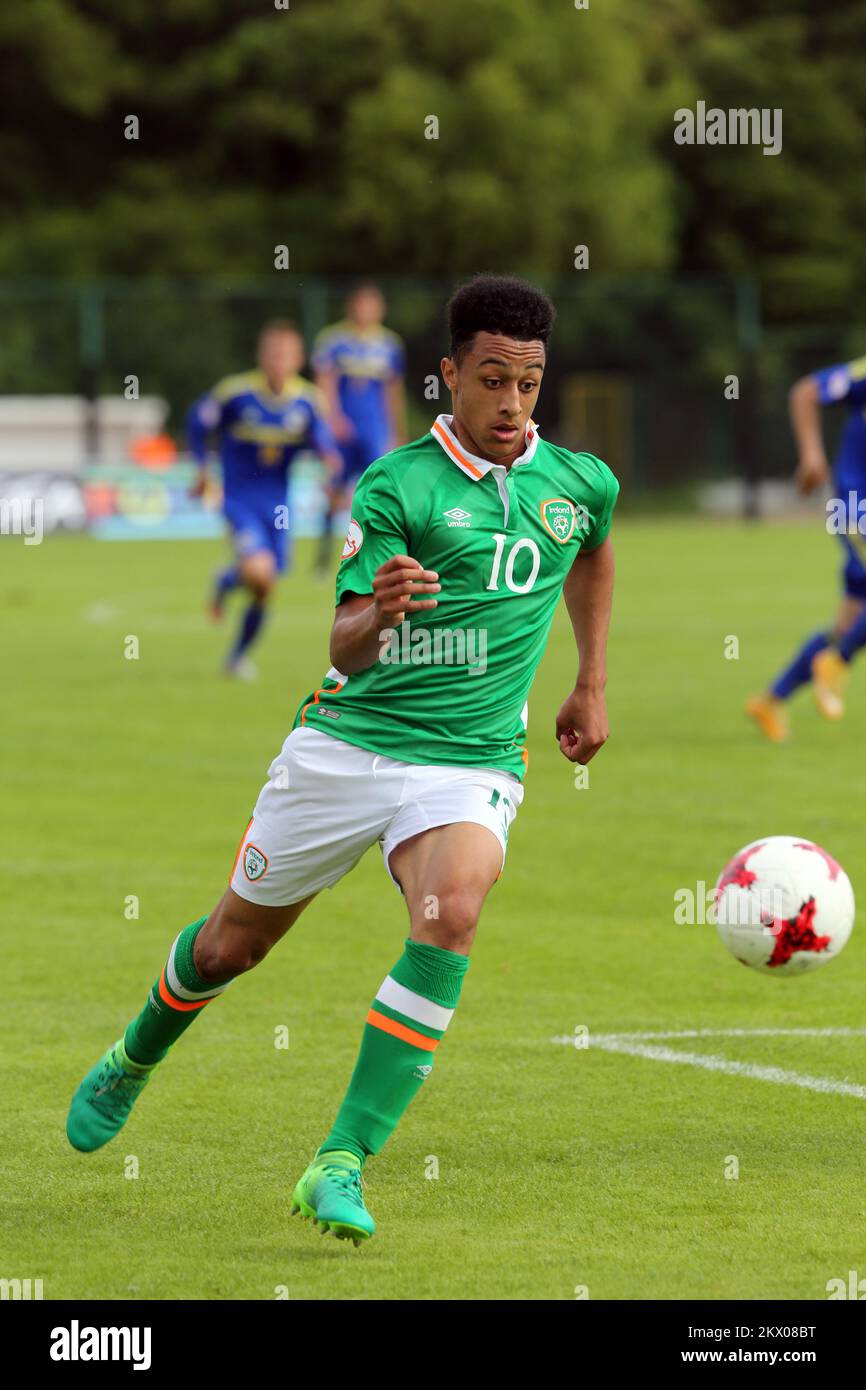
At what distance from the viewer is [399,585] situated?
4461 millimetres

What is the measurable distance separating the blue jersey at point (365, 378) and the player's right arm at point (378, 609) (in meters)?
19.7

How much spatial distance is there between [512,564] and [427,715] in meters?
0.37

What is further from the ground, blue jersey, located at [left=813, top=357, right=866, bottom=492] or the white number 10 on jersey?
blue jersey, located at [left=813, top=357, right=866, bottom=492]

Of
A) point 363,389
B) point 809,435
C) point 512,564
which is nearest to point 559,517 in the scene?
point 512,564

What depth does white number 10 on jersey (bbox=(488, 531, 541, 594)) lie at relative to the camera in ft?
16.1

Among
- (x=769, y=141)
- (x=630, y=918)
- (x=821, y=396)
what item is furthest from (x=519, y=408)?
(x=769, y=141)

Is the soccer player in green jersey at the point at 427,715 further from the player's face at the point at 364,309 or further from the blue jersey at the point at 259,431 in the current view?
the player's face at the point at 364,309

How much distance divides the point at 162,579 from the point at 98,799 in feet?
44.4

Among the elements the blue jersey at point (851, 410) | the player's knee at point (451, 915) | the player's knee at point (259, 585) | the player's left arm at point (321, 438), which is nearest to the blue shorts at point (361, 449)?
the player's left arm at point (321, 438)

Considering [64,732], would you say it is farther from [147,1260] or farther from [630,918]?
[147,1260]

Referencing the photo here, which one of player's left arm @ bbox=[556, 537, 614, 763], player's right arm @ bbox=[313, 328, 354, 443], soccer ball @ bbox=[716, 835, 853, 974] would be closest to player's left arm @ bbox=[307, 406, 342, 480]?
player's right arm @ bbox=[313, 328, 354, 443]

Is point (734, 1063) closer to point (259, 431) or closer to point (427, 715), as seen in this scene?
point (427, 715)

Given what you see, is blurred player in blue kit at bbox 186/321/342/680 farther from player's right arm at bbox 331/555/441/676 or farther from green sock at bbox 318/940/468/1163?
green sock at bbox 318/940/468/1163

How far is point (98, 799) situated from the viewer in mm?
10648
